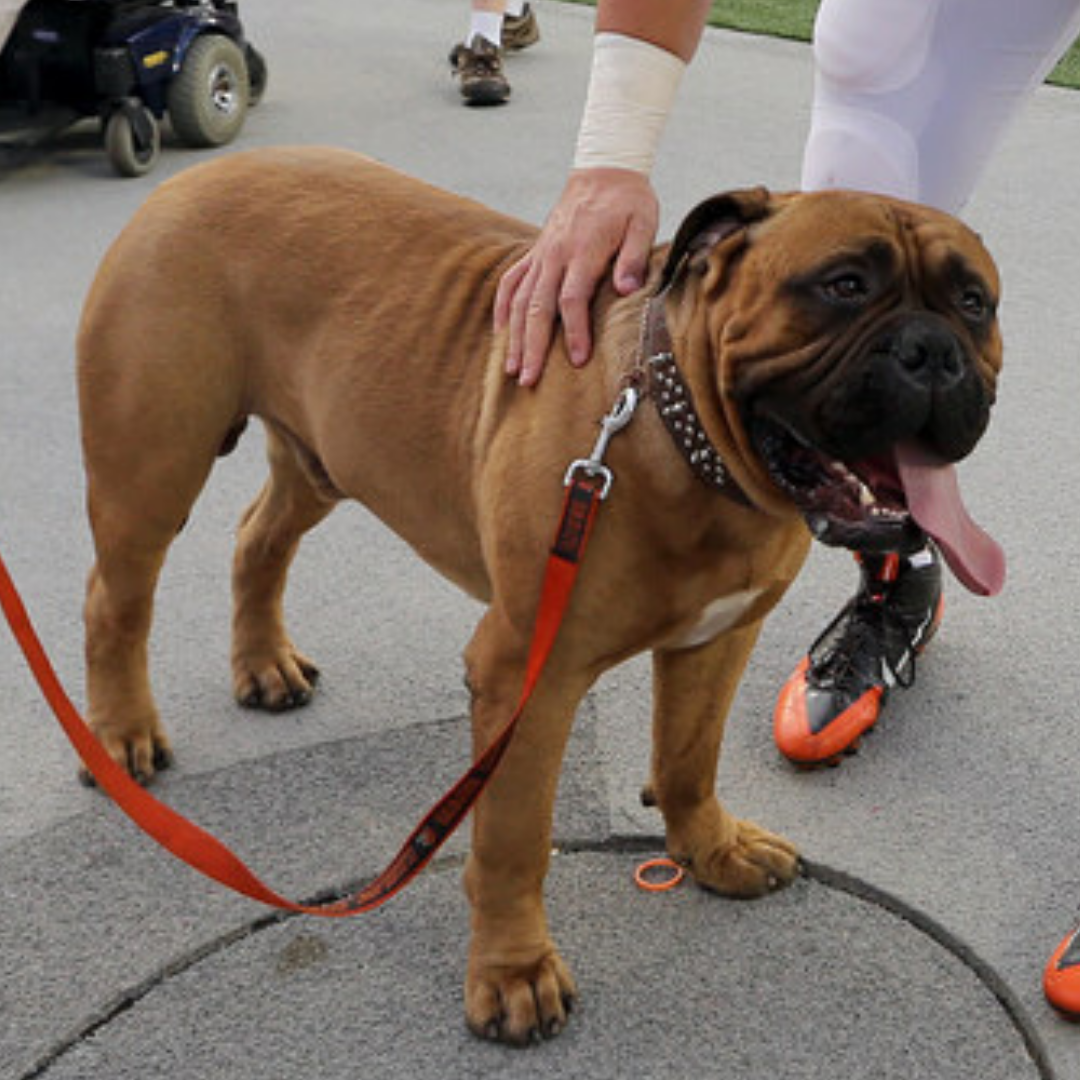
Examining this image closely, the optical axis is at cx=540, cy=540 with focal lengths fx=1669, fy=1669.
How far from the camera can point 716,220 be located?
1928 mm

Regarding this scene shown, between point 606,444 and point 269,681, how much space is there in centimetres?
122

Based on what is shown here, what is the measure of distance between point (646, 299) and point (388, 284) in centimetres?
47

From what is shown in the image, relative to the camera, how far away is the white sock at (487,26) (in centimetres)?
677

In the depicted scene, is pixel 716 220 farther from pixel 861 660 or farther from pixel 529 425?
pixel 861 660

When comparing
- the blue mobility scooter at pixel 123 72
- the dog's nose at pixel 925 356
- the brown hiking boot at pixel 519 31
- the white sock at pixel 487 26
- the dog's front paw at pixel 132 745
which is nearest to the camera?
the dog's nose at pixel 925 356

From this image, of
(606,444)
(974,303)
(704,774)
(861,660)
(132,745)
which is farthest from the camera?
(861,660)

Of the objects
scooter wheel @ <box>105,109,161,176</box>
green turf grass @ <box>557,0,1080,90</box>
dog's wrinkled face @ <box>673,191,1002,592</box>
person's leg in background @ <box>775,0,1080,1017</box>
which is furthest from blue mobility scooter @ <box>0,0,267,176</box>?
dog's wrinkled face @ <box>673,191,1002,592</box>

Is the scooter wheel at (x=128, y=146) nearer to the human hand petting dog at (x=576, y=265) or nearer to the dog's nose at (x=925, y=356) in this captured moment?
the human hand petting dog at (x=576, y=265)

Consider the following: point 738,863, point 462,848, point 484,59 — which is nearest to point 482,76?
point 484,59

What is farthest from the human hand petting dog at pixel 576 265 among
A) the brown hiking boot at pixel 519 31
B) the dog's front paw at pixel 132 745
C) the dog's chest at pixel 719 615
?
the brown hiking boot at pixel 519 31

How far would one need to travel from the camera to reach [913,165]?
2.53 m

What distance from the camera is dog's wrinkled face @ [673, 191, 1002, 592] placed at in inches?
69.5

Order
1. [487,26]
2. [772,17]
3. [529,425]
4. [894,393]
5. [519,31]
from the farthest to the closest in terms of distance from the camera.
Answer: [772,17] → [519,31] → [487,26] → [529,425] → [894,393]

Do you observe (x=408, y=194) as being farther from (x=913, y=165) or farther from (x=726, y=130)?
(x=726, y=130)
